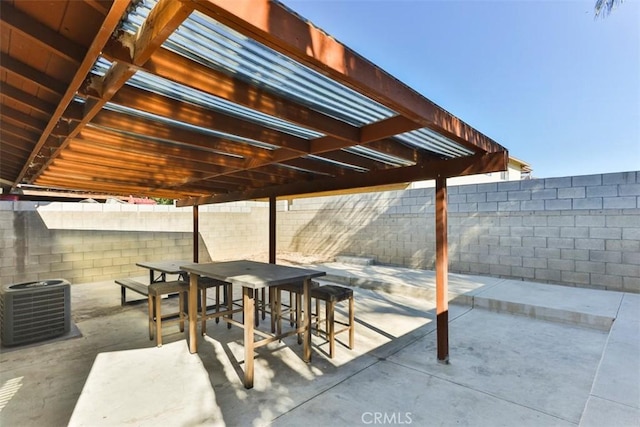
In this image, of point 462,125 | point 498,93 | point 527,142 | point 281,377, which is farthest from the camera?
point 527,142

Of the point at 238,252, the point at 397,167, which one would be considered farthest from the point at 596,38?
the point at 238,252

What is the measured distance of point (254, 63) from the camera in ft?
5.03

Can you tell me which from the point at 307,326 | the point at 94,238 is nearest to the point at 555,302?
the point at 307,326

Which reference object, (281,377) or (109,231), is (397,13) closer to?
(281,377)

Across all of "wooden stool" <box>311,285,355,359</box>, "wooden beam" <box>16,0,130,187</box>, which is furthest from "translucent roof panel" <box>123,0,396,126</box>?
"wooden stool" <box>311,285,355,359</box>

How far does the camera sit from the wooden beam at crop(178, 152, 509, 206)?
286 centimetres

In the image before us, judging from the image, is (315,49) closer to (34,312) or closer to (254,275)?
(254,275)

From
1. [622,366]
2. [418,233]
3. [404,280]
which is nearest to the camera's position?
[622,366]

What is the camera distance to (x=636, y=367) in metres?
2.63

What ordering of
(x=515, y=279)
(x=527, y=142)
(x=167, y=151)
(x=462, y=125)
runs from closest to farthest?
(x=462, y=125)
(x=167, y=151)
(x=515, y=279)
(x=527, y=142)

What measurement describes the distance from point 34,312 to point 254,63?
4.22m

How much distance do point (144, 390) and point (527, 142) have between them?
1857 cm

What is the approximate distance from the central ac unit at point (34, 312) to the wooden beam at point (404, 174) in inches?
120

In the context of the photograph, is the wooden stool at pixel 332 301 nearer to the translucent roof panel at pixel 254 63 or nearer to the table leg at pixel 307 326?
the table leg at pixel 307 326
